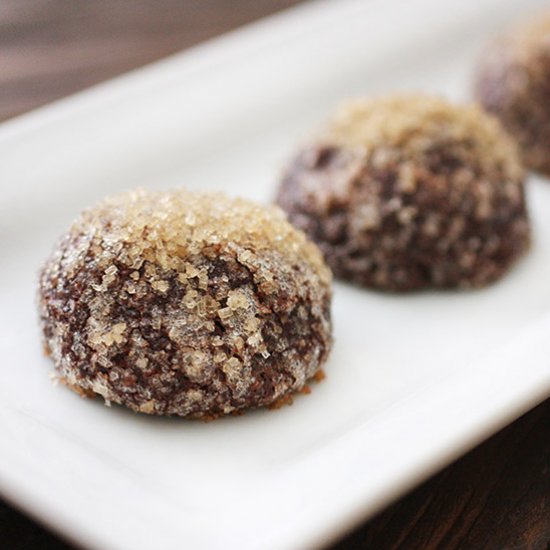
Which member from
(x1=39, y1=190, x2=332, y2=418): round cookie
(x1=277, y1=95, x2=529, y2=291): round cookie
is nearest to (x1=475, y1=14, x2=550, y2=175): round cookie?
(x1=277, y1=95, x2=529, y2=291): round cookie

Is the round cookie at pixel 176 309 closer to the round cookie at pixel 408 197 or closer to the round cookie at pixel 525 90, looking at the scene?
the round cookie at pixel 408 197

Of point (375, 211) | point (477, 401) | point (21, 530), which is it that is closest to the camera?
point (21, 530)

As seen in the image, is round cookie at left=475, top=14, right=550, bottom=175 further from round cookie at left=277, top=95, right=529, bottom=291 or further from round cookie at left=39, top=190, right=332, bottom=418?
round cookie at left=39, top=190, right=332, bottom=418

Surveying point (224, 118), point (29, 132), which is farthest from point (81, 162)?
point (224, 118)

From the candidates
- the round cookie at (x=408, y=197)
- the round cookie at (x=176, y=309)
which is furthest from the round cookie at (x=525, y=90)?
the round cookie at (x=176, y=309)

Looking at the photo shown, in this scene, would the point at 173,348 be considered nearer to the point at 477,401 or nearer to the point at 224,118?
the point at 477,401
